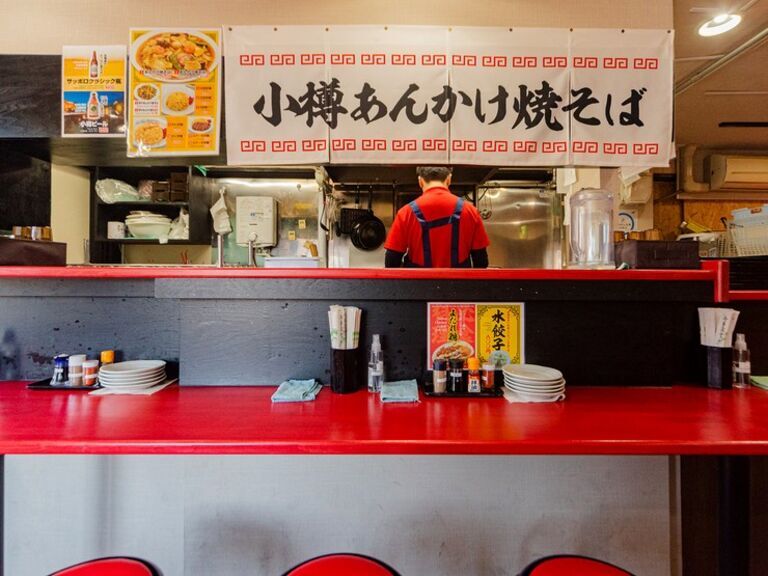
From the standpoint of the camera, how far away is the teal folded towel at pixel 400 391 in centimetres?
149

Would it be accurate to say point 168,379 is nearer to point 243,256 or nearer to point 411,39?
point 411,39

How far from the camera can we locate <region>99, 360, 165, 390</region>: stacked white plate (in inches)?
64.4

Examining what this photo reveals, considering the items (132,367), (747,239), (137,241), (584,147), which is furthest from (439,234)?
(137,241)

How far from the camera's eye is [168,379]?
184 centimetres

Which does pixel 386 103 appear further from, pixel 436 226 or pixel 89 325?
pixel 89 325

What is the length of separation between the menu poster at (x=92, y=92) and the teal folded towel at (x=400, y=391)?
1937 millimetres

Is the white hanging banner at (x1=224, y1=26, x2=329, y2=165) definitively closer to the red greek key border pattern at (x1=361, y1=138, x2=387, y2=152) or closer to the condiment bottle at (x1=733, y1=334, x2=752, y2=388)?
the red greek key border pattern at (x1=361, y1=138, x2=387, y2=152)

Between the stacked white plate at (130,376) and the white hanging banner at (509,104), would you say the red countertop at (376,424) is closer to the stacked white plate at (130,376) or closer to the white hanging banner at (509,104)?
the stacked white plate at (130,376)

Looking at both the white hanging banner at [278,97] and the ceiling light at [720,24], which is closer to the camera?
the white hanging banner at [278,97]

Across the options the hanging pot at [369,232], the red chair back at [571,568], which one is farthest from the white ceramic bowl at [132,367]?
the hanging pot at [369,232]

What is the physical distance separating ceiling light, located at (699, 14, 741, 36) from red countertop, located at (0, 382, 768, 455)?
10.4 feet

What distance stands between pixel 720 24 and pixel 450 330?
3618 mm

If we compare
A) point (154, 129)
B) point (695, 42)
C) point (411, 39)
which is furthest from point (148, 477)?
point (695, 42)

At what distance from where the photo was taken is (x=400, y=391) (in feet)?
5.18
